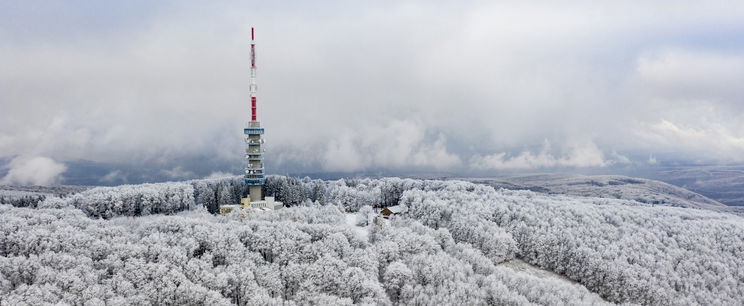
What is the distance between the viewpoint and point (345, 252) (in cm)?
7769

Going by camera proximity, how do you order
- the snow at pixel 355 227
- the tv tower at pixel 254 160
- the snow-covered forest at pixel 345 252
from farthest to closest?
the tv tower at pixel 254 160 → the snow at pixel 355 227 → the snow-covered forest at pixel 345 252

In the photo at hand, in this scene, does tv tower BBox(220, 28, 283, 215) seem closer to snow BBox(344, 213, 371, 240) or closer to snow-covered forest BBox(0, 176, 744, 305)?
snow-covered forest BBox(0, 176, 744, 305)

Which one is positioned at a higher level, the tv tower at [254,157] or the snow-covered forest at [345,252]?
the tv tower at [254,157]

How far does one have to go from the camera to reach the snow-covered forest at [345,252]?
201 ft

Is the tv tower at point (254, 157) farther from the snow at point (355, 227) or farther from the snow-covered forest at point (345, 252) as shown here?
the snow at point (355, 227)

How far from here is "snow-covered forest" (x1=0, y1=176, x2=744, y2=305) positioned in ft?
201

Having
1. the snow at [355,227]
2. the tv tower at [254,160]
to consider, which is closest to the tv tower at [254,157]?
the tv tower at [254,160]

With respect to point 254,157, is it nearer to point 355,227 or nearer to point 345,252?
point 355,227

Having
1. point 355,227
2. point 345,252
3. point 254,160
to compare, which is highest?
point 254,160

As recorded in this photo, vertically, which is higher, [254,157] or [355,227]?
[254,157]

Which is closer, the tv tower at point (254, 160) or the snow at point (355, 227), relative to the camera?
the snow at point (355, 227)

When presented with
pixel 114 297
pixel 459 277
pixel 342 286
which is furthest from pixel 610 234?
pixel 114 297

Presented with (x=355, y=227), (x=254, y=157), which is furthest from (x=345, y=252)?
(x=254, y=157)

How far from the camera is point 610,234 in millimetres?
112125
